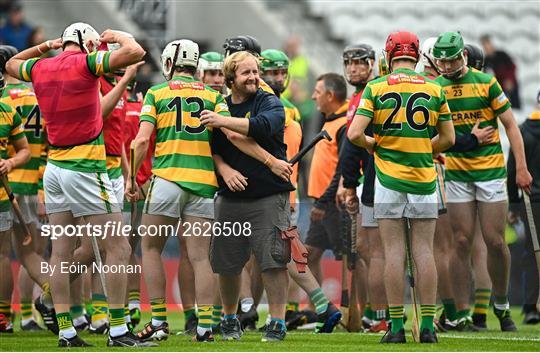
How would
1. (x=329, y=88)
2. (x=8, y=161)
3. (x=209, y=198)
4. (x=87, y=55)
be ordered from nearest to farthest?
(x=87, y=55)
(x=209, y=198)
(x=8, y=161)
(x=329, y=88)

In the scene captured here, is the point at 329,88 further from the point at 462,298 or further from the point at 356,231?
the point at 462,298

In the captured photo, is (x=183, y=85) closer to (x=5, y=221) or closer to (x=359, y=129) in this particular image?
(x=359, y=129)

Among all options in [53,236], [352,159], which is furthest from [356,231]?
[53,236]

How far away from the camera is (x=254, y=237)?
9938 mm

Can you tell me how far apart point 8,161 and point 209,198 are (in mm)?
1891

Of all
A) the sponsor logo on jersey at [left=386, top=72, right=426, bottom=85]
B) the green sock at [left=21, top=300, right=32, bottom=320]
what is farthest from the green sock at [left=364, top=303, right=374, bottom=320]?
the green sock at [left=21, top=300, right=32, bottom=320]

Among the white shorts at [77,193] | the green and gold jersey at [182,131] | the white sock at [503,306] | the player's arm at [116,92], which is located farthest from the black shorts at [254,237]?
the white sock at [503,306]

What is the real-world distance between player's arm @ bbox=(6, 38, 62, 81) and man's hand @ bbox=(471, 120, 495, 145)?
12.6 feet

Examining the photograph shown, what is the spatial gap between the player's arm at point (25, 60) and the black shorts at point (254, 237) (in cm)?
177

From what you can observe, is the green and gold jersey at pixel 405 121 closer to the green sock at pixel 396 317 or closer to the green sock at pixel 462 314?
the green sock at pixel 396 317

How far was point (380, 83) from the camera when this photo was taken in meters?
9.72

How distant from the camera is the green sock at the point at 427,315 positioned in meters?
9.58

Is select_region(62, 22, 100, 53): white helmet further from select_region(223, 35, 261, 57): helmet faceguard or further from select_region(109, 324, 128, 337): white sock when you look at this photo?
select_region(109, 324, 128, 337): white sock

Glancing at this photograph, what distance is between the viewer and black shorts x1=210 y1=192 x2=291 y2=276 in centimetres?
987
